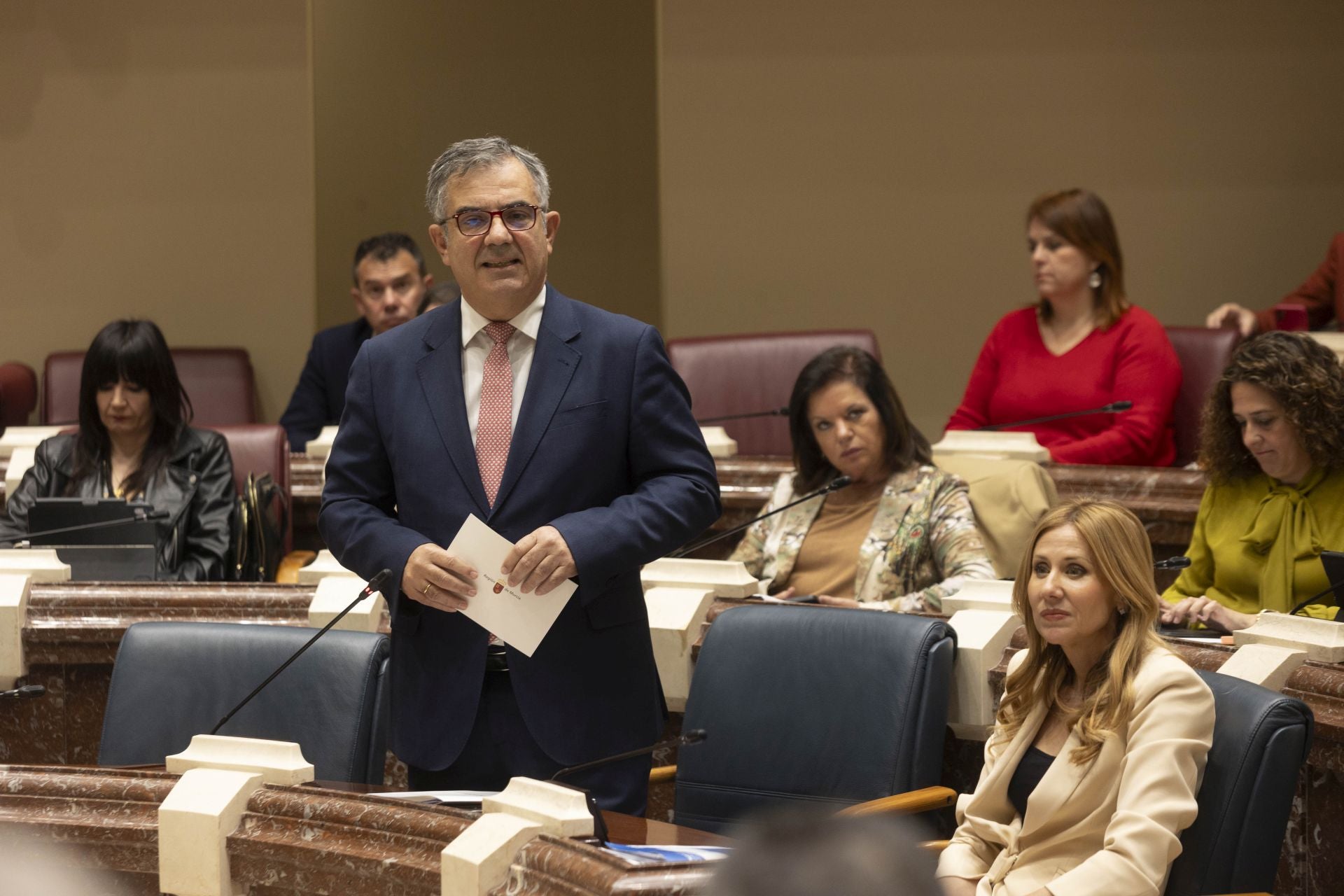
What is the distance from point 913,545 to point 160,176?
3.25 metres

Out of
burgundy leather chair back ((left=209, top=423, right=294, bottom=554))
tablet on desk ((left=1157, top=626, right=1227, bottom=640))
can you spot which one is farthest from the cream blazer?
burgundy leather chair back ((left=209, top=423, right=294, bottom=554))

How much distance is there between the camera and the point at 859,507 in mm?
2814

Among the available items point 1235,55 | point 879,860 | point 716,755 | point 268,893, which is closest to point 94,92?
point 1235,55

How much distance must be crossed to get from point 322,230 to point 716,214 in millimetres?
1294

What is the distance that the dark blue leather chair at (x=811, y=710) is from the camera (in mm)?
1993

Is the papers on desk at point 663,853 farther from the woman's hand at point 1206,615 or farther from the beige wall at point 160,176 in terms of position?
the beige wall at point 160,176

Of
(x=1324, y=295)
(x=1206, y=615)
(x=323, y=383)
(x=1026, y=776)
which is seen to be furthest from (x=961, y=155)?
(x=1026, y=776)

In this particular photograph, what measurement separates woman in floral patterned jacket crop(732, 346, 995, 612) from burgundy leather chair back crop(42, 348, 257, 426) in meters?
2.38

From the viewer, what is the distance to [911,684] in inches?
78.3

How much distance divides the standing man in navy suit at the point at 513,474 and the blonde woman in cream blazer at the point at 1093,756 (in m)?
0.38

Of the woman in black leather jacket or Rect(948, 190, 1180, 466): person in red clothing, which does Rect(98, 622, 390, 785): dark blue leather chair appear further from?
Rect(948, 190, 1180, 466): person in red clothing

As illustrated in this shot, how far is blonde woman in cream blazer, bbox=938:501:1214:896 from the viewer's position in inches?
64.4

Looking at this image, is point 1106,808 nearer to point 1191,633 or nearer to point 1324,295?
point 1191,633

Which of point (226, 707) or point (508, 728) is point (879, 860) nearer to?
point (508, 728)
